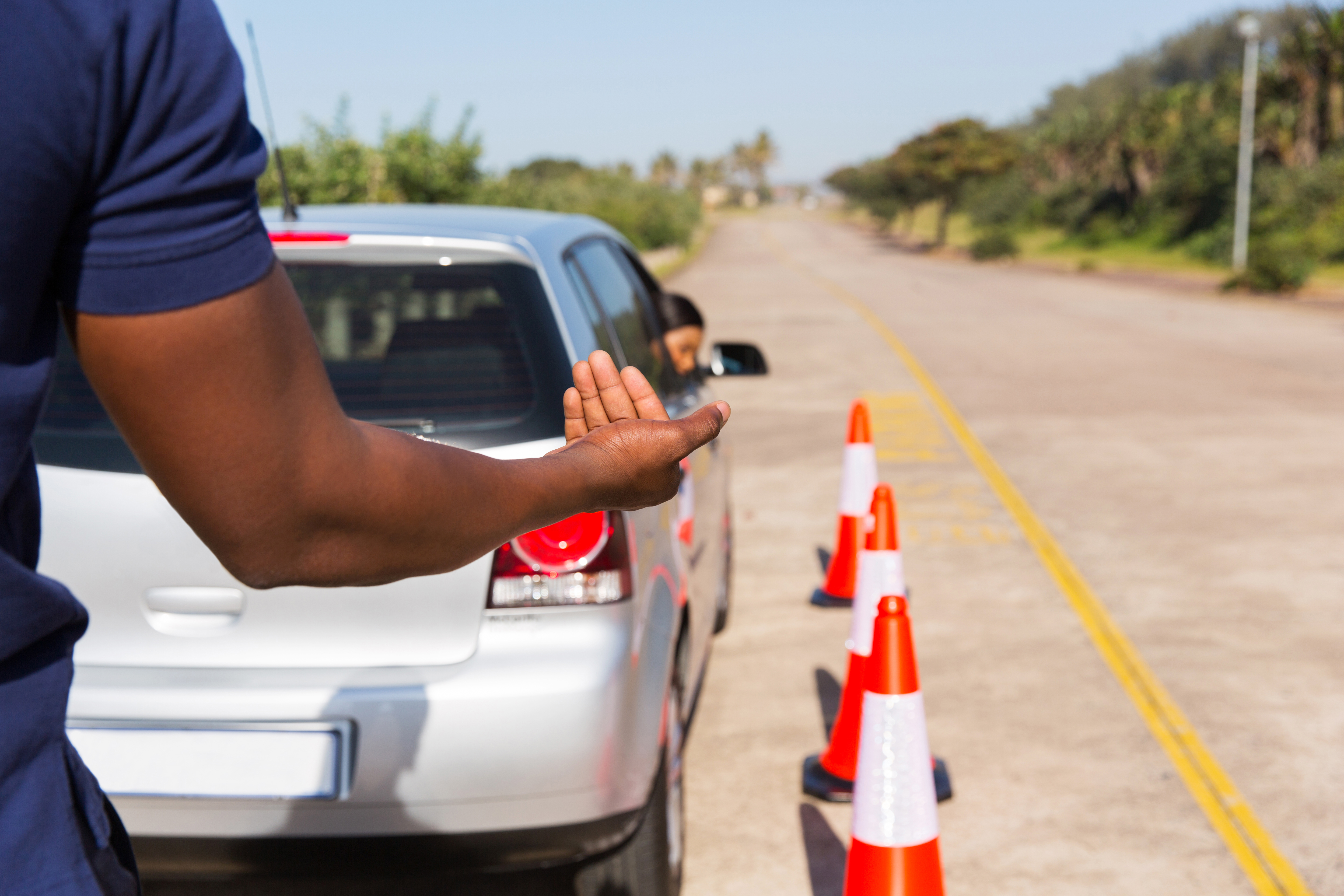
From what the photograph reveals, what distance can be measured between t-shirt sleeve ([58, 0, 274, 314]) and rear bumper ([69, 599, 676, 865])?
1803 mm

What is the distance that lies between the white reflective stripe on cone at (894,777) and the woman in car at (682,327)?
223 cm

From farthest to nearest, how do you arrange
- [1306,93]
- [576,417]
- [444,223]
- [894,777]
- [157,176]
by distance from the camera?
[1306,93] < [444,223] < [894,777] < [576,417] < [157,176]

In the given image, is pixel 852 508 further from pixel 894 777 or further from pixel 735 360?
pixel 894 777

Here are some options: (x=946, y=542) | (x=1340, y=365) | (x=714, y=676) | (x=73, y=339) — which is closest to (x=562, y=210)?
(x=1340, y=365)

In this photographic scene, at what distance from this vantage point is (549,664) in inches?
106

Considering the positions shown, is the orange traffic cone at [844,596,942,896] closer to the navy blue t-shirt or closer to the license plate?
the license plate

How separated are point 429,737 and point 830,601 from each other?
11.7 ft

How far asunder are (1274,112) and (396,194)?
37409 millimetres

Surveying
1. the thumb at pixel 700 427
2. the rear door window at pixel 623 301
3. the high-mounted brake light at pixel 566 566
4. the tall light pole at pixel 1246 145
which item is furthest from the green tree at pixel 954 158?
the thumb at pixel 700 427

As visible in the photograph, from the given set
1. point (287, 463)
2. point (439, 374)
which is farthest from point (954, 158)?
point (287, 463)

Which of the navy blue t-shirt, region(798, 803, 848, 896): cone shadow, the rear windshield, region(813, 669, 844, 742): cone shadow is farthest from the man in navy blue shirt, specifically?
region(813, 669, 844, 742): cone shadow

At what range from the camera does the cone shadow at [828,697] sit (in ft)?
15.1

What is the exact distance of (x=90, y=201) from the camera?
938mm

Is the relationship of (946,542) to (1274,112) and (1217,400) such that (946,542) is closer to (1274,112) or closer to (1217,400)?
(1217,400)
